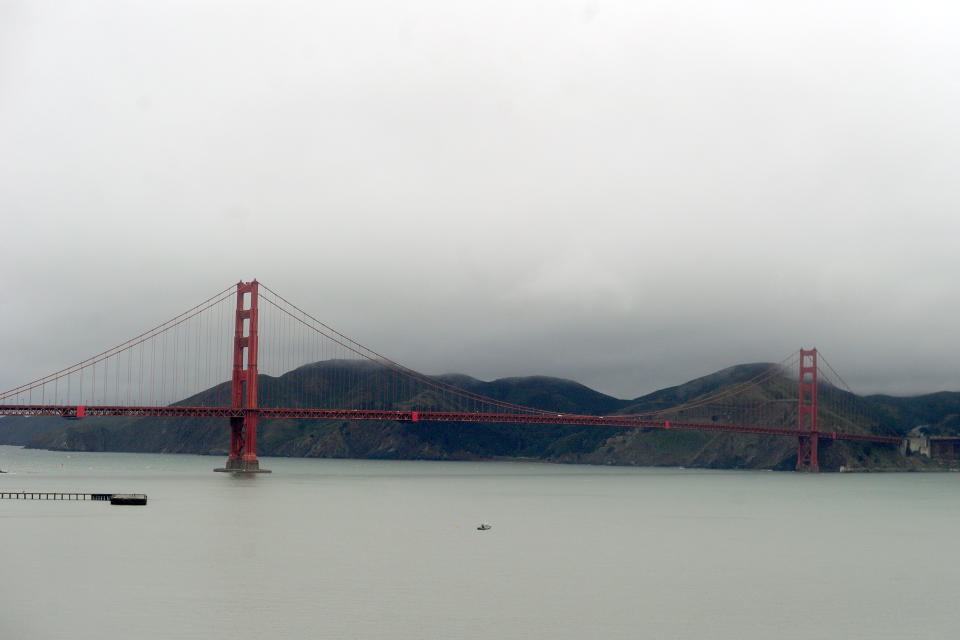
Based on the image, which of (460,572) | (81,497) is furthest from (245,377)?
(460,572)

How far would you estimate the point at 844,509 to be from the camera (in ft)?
362

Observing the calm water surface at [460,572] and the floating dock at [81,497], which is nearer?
the calm water surface at [460,572]

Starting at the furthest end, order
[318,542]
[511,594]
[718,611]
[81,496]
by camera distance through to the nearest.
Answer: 1. [81,496]
2. [318,542]
3. [511,594]
4. [718,611]

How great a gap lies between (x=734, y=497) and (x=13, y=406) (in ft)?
283

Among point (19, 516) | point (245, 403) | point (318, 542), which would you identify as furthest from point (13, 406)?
point (318, 542)

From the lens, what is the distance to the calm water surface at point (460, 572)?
40312 mm

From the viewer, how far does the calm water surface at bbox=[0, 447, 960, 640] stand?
40.3 metres

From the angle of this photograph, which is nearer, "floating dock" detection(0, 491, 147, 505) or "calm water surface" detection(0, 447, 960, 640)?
"calm water surface" detection(0, 447, 960, 640)

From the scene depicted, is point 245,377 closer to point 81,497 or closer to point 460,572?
point 81,497

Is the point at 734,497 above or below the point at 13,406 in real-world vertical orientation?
below

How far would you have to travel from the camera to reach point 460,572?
176ft

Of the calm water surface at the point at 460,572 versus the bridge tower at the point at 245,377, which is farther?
the bridge tower at the point at 245,377

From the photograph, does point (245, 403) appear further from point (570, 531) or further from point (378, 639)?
point (378, 639)

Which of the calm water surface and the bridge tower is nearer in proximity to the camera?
the calm water surface
